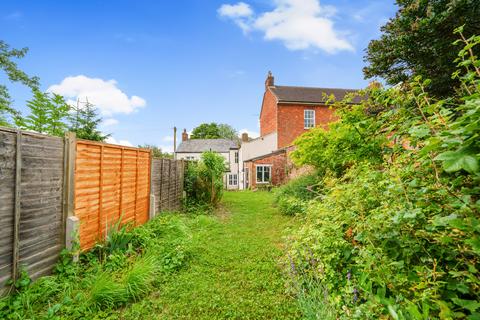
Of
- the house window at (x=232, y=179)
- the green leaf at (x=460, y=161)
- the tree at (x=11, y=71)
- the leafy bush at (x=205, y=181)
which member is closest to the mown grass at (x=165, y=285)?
the green leaf at (x=460, y=161)

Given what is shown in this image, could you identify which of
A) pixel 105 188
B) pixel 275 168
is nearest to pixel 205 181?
pixel 105 188

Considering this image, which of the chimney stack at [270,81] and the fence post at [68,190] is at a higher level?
the chimney stack at [270,81]

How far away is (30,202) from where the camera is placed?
121 inches

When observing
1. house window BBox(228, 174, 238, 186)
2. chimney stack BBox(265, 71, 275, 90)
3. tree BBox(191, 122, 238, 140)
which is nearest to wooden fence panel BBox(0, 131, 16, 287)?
chimney stack BBox(265, 71, 275, 90)

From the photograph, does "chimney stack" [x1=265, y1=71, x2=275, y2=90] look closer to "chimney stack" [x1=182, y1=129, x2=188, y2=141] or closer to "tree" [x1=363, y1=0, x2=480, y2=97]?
"tree" [x1=363, y1=0, x2=480, y2=97]

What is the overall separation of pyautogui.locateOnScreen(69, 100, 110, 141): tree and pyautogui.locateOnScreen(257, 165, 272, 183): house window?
1450 cm

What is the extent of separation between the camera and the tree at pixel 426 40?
7566 mm

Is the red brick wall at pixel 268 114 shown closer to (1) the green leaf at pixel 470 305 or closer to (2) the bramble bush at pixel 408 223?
(2) the bramble bush at pixel 408 223

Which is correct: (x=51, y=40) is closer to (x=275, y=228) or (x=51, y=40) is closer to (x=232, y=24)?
(x=232, y=24)

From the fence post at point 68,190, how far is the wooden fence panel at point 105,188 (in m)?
0.11

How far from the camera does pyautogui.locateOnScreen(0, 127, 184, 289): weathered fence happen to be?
281 cm

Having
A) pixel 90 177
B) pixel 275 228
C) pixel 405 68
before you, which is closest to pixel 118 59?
pixel 90 177

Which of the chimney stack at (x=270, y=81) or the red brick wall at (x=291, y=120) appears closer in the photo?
the red brick wall at (x=291, y=120)

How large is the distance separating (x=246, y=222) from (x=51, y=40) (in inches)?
320
